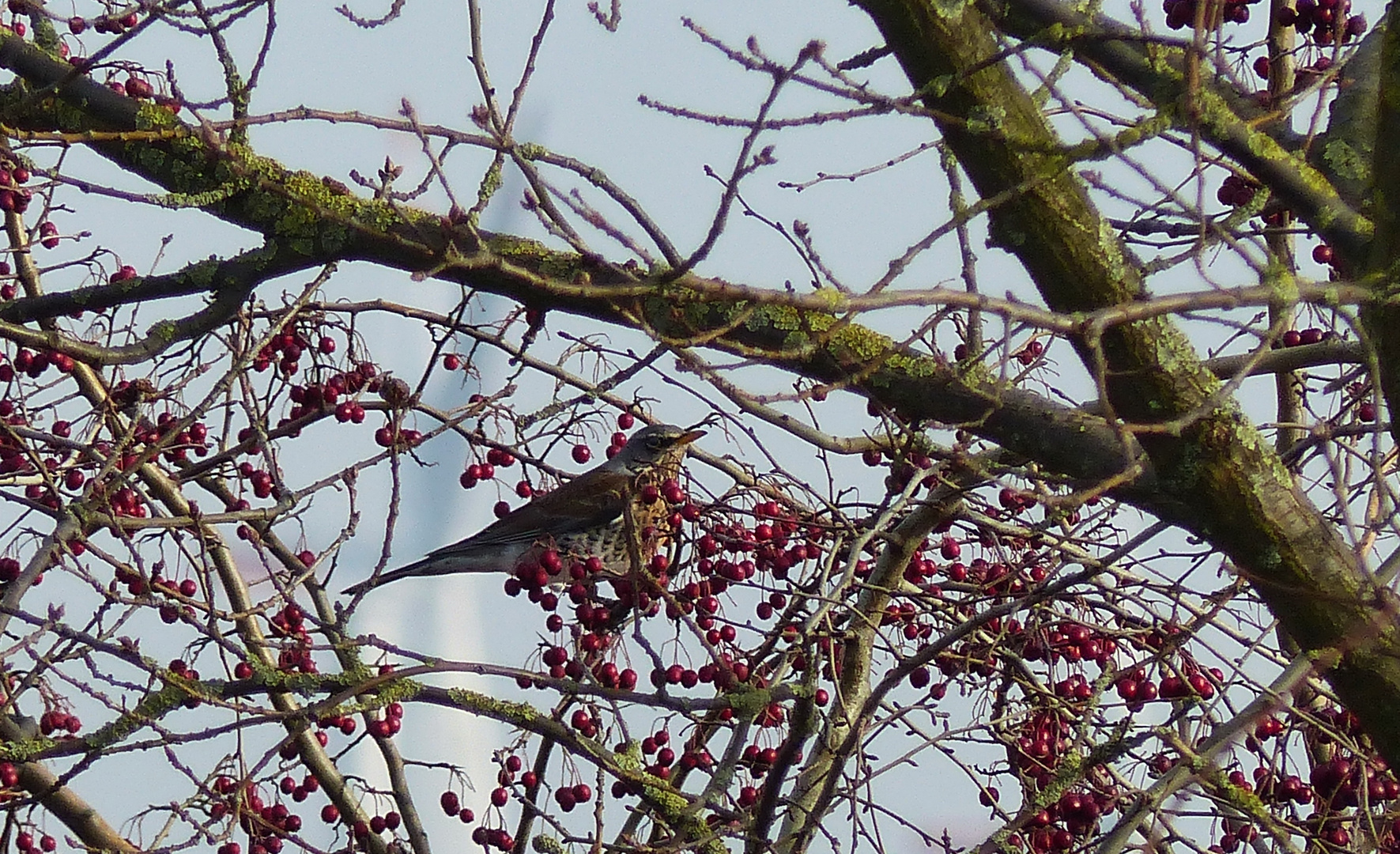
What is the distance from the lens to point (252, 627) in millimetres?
4484

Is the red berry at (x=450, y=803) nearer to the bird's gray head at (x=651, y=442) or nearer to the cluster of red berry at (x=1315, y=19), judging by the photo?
the bird's gray head at (x=651, y=442)

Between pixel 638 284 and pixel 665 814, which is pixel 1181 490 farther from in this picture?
pixel 665 814

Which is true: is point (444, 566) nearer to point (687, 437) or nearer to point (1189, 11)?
point (687, 437)

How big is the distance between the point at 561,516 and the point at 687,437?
653mm

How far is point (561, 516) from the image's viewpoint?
16.9ft

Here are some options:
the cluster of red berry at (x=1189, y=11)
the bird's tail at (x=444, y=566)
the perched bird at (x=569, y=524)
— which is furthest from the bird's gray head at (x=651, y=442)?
the cluster of red berry at (x=1189, y=11)

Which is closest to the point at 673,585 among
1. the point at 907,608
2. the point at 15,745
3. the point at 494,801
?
the point at 907,608

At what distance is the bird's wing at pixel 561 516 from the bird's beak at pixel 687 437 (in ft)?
1.17

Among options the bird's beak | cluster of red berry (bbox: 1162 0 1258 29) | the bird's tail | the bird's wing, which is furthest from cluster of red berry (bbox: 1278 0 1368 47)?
the bird's tail

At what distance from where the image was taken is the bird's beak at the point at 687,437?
4.43m

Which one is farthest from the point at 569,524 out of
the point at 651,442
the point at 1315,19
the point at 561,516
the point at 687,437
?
the point at 1315,19

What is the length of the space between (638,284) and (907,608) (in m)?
1.97

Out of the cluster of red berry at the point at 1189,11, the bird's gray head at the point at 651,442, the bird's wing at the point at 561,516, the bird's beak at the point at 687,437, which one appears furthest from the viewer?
the bird's wing at the point at 561,516

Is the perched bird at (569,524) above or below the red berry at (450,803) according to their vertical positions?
above
